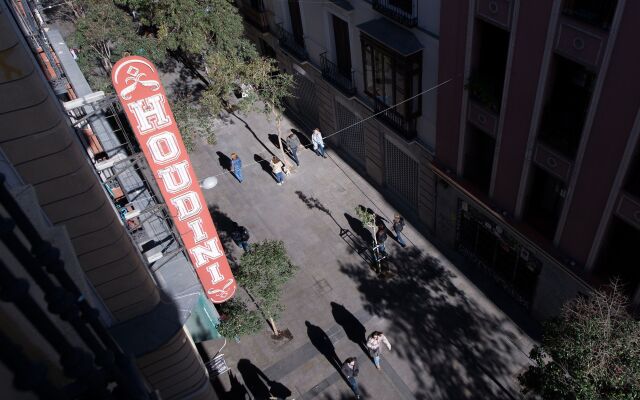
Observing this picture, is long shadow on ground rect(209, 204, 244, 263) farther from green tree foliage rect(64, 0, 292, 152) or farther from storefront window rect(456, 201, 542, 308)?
storefront window rect(456, 201, 542, 308)

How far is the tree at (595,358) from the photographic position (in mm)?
12031

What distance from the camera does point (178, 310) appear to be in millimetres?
13383

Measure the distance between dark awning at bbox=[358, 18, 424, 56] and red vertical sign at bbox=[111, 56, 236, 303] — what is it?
30.8 feet

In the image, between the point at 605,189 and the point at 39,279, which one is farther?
the point at 605,189

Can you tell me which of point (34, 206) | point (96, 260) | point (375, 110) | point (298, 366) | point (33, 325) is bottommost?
point (298, 366)

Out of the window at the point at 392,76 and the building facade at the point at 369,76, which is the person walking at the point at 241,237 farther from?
the window at the point at 392,76

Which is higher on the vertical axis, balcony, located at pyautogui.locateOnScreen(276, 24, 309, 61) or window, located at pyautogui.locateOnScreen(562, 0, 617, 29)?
window, located at pyautogui.locateOnScreen(562, 0, 617, 29)

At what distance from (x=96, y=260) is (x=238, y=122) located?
23705 mm

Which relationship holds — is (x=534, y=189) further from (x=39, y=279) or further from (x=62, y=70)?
(x=62, y=70)

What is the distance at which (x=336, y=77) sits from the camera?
87.0ft

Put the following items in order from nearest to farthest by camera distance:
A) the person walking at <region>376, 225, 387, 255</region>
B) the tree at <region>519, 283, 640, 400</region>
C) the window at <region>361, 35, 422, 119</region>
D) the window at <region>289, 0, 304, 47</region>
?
the tree at <region>519, 283, 640, 400</region>
the window at <region>361, 35, 422, 119</region>
the person walking at <region>376, 225, 387, 255</region>
the window at <region>289, 0, 304, 47</region>

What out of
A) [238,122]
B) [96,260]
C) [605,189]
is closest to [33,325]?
[96,260]

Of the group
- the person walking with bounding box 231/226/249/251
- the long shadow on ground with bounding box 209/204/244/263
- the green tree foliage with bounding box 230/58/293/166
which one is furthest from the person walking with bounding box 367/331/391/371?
the green tree foliage with bounding box 230/58/293/166

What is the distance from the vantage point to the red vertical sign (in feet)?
42.7
